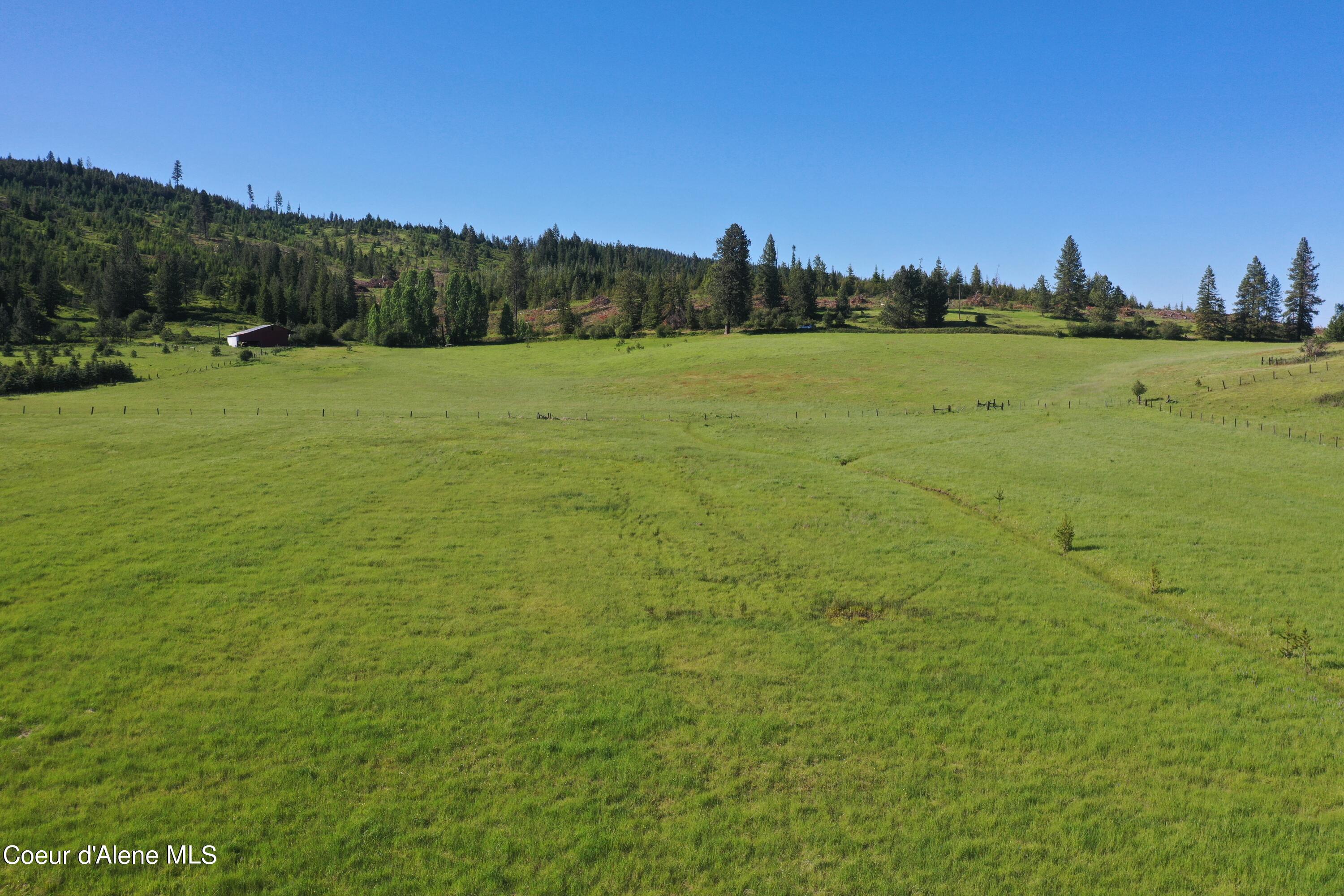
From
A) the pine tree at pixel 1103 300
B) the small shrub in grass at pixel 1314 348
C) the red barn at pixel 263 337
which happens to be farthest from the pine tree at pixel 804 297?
the red barn at pixel 263 337

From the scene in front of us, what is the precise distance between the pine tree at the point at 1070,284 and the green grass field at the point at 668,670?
131629 mm

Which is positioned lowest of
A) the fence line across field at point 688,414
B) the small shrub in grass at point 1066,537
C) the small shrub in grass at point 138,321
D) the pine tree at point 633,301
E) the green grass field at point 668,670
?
the green grass field at point 668,670

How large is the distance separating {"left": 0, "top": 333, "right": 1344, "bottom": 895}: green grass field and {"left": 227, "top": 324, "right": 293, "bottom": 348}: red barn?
98180mm

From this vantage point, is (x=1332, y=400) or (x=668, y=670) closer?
(x=668, y=670)

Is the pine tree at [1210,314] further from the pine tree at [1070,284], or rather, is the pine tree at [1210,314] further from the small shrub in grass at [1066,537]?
the small shrub in grass at [1066,537]

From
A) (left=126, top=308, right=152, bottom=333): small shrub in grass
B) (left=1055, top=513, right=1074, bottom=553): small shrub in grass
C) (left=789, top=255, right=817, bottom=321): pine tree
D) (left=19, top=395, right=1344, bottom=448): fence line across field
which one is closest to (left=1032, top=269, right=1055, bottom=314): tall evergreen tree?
(left=789, top=255, right=817, bottom=321): pine tree

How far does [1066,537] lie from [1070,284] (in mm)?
160036

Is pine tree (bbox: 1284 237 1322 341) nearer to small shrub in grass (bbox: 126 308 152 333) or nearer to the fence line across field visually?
the fence line across field

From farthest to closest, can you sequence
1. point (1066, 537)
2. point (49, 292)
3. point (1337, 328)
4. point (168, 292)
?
point (168, 292)
point (49, 292)
point (1337, 328)
point (1066, 537)

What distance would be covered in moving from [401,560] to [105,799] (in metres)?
14.2

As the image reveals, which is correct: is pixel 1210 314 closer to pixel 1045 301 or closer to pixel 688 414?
pixel 1045 301

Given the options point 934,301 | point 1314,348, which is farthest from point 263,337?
point 1314,348

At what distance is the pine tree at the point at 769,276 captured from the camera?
6368 inches

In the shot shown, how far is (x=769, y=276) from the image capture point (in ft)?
532
